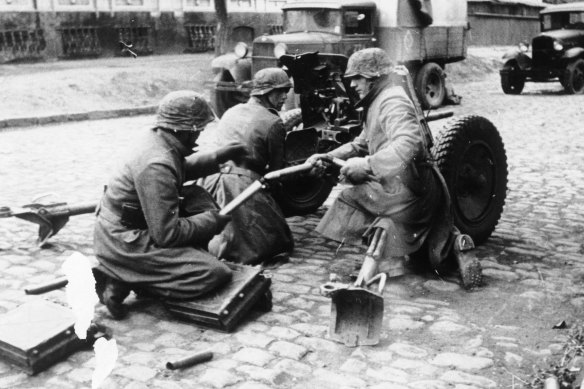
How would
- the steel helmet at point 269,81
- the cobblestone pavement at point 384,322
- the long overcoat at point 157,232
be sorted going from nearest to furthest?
the cobblestone pavement at point 384,322
the long overcoat at point 157,232
the steel helmet at point 269,81

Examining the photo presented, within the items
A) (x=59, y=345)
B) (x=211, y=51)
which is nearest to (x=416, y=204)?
(x=59, y=345)

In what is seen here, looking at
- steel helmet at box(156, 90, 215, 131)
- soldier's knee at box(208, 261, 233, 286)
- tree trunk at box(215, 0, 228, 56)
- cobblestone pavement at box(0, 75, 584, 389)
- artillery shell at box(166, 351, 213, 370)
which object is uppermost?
tree trunk at box(215, 0, 228, 56)

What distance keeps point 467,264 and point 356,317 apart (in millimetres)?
1177

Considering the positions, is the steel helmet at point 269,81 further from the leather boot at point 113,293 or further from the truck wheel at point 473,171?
the leather boot at point 113,293

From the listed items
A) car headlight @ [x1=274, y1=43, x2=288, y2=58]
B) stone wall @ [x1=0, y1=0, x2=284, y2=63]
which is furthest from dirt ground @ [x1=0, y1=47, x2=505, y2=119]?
car headlight @ [x1=274, y1=43, x2=288, y2=58]

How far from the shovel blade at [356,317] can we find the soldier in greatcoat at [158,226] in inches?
29.7

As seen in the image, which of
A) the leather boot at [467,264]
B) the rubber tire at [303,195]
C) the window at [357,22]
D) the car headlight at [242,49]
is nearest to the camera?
the leather boot at [467,264]

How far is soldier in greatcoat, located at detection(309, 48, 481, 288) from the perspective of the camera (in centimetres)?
509

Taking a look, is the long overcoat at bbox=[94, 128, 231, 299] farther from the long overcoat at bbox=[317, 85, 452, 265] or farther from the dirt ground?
the dirt ground

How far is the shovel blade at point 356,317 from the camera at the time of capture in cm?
433

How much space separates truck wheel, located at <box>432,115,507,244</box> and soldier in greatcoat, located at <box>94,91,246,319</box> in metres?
2.02

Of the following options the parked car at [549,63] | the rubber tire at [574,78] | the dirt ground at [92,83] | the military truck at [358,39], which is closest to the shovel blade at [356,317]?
the military truck at [358,39]

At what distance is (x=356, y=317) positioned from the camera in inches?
173

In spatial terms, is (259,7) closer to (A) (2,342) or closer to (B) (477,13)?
(B) (477,13)
